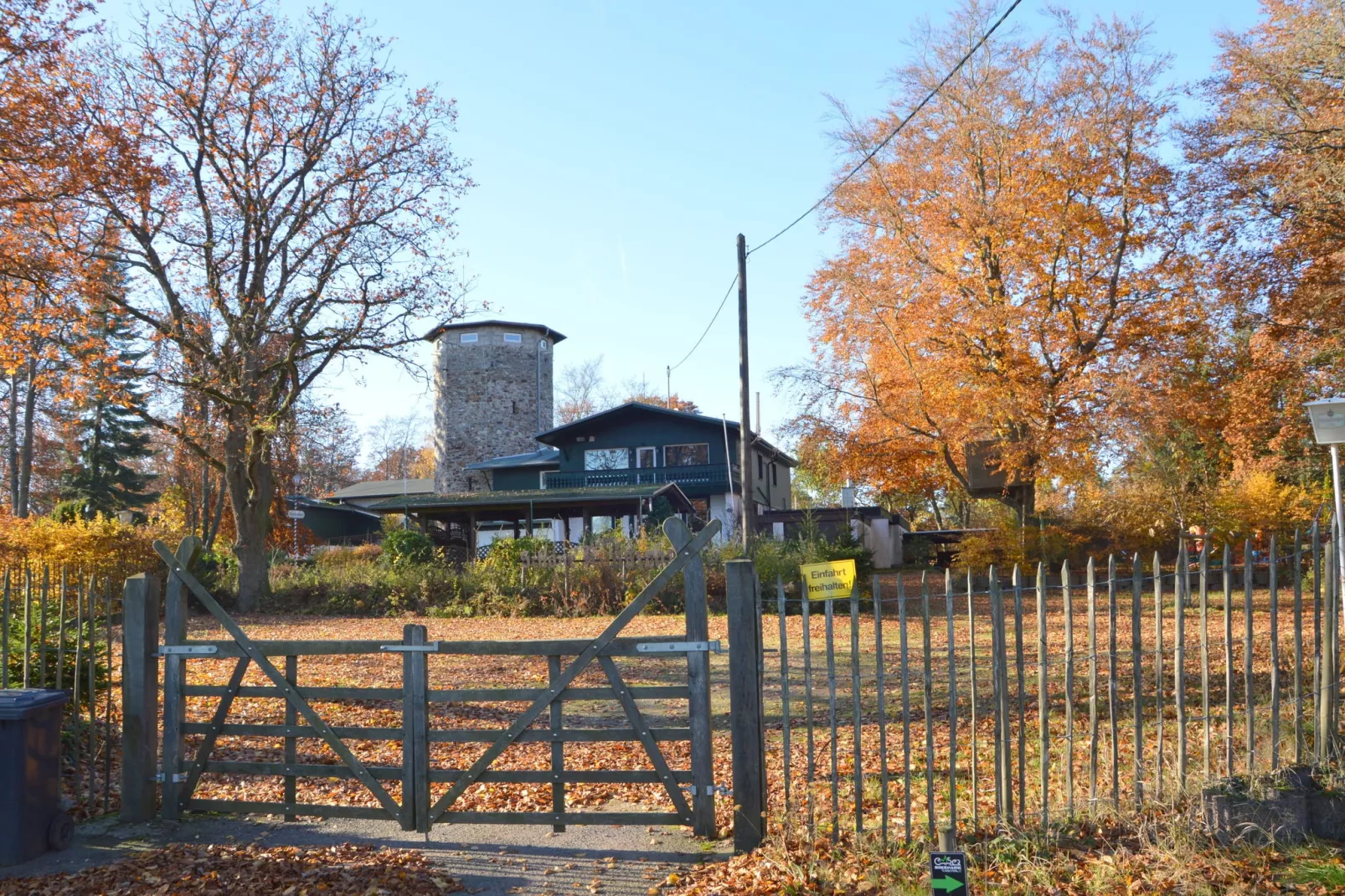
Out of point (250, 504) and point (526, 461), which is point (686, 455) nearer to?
point (526, 461)

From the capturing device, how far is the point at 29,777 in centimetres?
605

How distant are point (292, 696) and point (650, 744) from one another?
2.37m

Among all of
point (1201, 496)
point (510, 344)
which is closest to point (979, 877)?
point (1201, 496)

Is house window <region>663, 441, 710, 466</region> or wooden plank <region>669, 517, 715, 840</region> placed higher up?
house window <region>663, 441, 710, 466</region>

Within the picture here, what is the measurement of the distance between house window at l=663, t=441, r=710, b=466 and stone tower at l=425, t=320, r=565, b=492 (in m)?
12.5

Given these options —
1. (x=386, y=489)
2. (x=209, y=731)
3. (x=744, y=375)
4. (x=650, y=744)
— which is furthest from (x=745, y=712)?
(x=386, y=489)

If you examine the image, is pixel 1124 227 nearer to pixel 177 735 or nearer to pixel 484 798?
pixel 484 798

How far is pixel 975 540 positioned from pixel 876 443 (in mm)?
3731

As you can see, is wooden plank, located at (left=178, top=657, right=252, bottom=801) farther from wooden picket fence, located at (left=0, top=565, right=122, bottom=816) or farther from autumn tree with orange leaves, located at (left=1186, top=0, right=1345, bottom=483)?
autumn tree with orange leaves, located at (left=1186, top=0, right=1345, bottom=483)

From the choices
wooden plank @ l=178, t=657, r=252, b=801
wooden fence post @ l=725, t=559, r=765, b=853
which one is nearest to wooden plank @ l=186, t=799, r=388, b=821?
wooden plank @ l=178, t=657, r=252, b=801

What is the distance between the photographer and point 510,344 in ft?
178

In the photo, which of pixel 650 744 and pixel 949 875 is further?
pixel 650 744

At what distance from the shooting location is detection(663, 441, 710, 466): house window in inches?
1684

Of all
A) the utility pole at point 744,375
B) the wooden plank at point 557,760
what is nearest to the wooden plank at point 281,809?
A: the wooden plank at point 557,760
